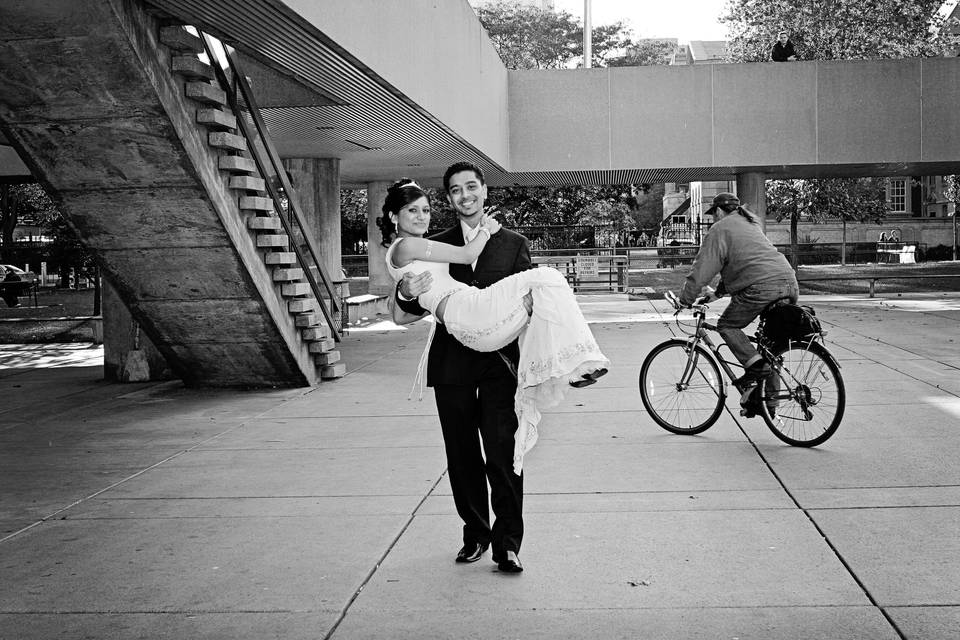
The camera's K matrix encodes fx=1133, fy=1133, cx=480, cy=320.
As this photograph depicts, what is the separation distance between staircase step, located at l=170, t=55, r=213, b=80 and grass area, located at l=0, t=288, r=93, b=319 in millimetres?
17705

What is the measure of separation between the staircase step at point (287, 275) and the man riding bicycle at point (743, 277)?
4.92 meters

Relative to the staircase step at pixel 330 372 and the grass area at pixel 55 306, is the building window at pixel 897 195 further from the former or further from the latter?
the staircase step at pixel 330 372

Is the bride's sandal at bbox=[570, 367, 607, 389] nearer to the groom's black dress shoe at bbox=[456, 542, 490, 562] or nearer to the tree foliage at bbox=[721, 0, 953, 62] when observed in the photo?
the groom's black dress shoe at bbox=[456, 542, 490, 562]

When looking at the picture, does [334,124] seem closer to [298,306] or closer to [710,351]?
[298,306]

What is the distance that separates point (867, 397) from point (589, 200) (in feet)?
129

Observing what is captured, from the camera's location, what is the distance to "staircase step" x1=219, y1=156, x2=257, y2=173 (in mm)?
10719

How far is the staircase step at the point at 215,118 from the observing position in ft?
33.5

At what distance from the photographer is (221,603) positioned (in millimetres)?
4934

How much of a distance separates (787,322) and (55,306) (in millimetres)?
26592

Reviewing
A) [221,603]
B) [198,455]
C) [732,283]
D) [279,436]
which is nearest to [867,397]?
[732,283]

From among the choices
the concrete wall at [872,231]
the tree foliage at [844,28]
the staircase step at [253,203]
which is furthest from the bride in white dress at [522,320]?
the concrete wall at [872,231]

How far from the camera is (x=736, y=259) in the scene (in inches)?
331

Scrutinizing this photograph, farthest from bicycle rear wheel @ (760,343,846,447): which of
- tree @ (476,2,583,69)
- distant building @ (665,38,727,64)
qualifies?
distant building @ (665,38,727,64)

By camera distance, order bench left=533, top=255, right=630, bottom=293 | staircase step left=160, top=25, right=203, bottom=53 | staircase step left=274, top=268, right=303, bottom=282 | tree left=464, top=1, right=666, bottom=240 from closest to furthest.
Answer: staircase step left=160, top=25, right=203, bottom=53, staircase step left=274, top=268, right=303, bottom=282, bench left=533, top=255, right=630, bottom=293, tree left=464, top=1, right=666, bottom=240
